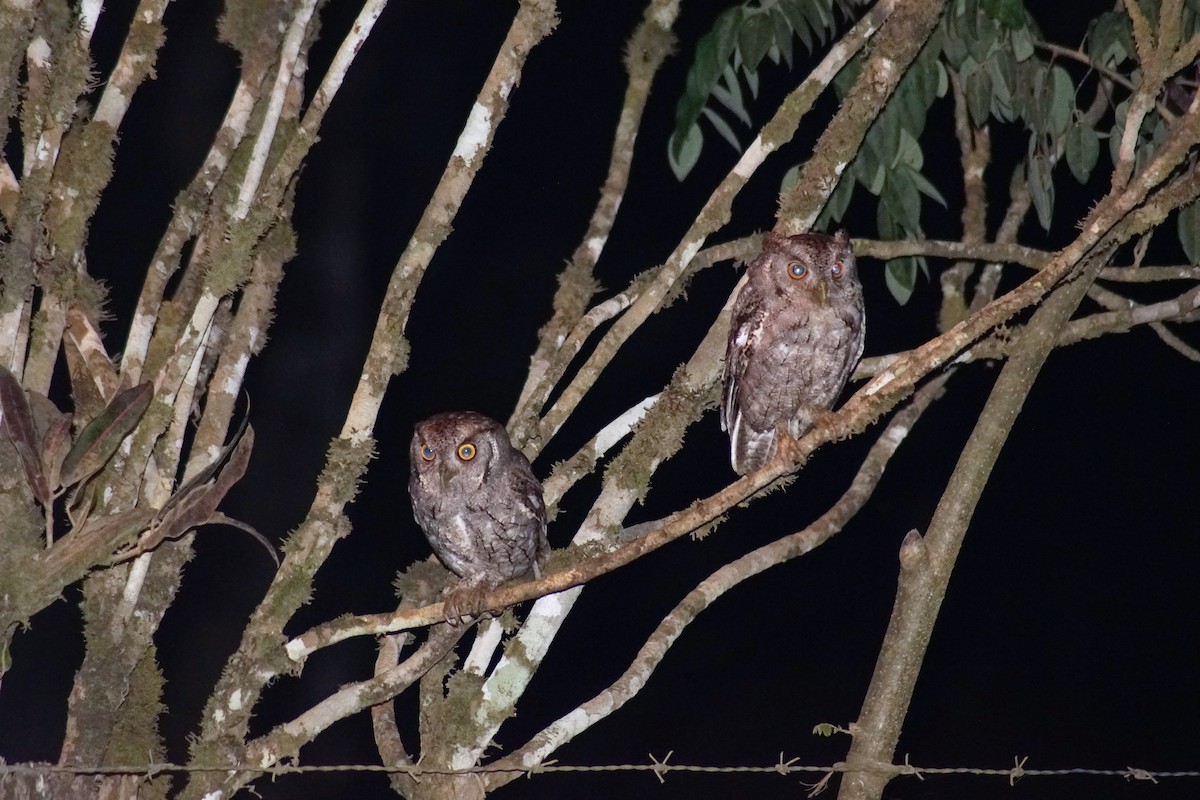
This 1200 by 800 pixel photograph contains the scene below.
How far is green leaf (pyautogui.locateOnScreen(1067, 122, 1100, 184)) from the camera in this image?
9.29 ft

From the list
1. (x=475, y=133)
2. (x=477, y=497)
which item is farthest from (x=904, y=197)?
(x=477, y=497)

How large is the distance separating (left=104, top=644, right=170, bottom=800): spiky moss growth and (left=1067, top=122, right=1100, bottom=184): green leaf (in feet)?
8.71

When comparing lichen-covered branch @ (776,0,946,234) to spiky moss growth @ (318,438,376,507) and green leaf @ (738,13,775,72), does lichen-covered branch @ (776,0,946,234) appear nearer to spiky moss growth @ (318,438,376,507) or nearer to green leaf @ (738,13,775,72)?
green leaf @ (738,13,775,72)

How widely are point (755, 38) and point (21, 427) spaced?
186 cm

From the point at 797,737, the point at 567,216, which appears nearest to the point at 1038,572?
the point at 797,737

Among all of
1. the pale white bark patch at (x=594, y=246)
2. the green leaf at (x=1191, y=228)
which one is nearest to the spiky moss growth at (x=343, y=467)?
the pale white bark patch at (x=594, y=246)

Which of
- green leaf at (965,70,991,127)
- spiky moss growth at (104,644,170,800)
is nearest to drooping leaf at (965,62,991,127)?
green leaf at (965,70,991,127)

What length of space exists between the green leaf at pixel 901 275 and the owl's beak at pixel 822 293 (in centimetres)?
51

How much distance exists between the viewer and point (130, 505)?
2.44 metres

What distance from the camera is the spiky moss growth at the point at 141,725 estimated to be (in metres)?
2.61

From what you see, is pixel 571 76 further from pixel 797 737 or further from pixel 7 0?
pixel 797 737

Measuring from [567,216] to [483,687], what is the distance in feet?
5.74

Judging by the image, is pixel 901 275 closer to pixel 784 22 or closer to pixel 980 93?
pixel 980 93

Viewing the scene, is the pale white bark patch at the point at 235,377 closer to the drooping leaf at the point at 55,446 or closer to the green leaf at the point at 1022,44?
the drooping leaf at the point at 55,446
